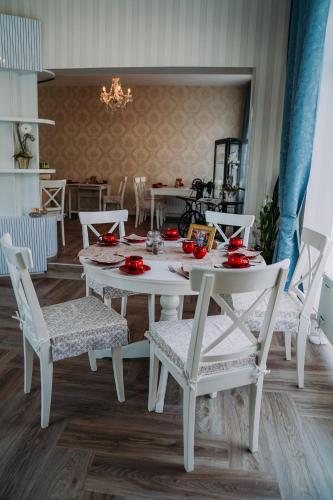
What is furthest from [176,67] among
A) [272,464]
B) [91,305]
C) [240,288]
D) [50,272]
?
[272,464]

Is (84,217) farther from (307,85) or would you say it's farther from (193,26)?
(193,26)

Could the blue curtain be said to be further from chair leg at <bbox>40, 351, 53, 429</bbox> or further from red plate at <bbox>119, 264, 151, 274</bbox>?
chair leg at <bbox>40, 351, 53, 429</bbox>

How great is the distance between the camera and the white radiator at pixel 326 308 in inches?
107

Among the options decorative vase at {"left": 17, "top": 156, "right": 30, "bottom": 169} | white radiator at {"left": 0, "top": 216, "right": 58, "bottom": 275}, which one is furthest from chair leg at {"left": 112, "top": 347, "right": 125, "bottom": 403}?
decorative vase at {"left": 17, "top": 156, "right": 30, "bottom": 169}

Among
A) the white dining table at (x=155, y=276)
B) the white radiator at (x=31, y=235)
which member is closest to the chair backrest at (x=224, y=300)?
the white dining table at (x=155, y=276)

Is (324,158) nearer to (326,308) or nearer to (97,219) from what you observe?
(326,308)

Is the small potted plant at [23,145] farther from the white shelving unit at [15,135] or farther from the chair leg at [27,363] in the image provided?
the chair leg at [27,363]

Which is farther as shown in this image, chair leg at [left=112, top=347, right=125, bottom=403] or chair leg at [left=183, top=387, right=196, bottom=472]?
chair leg at [left=112, top=347, right=125, bottom=403]

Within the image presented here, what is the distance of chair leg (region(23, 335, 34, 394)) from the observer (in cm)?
219

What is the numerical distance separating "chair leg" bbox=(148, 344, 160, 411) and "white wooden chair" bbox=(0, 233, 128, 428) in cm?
17

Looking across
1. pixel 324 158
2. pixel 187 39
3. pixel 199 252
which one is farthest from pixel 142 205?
pixel 199 252

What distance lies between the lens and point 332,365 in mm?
2648

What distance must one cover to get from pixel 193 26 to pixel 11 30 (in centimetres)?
181

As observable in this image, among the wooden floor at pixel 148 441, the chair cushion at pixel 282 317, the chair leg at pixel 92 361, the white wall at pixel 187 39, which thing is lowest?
the wooden floor at pixel 148 441
